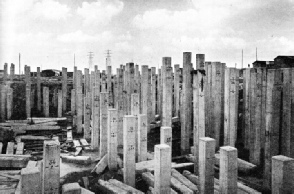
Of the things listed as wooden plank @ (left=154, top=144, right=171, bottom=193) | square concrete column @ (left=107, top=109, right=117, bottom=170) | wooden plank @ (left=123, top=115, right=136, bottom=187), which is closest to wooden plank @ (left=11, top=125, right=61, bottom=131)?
square concrete column @ (left=107, top=109, right=117, bottom=170)

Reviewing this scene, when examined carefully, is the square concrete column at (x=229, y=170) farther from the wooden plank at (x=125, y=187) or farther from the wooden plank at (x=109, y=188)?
the wooden plank at (x=109, y=188)

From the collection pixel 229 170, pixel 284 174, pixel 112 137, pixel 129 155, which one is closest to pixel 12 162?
pixel 112 137

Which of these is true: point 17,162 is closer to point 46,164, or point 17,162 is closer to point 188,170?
point 46,164

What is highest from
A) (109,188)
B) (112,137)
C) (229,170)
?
(112,137)

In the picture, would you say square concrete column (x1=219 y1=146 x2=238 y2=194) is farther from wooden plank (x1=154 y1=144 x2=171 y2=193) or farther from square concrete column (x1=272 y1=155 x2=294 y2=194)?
wooden plank (x1=154 y1=144 x2=171 y2=193)

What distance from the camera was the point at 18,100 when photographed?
14.8 metres

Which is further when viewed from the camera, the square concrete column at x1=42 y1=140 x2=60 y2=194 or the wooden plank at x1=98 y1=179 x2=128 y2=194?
the wooden plank at x1=98 y1=179 x2=128 y2=194

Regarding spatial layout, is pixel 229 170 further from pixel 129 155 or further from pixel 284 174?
pixel 129 155

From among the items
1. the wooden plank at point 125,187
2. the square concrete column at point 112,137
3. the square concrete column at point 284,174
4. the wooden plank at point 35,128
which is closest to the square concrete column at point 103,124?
the square concrete column at point 112,137

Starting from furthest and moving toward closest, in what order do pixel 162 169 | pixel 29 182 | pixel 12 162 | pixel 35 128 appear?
pixel 35 128, pixel 12 162, pixel 162 169, pixel 29 182

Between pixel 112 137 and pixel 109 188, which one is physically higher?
pixel 112 137

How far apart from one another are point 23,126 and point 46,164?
20.3 ft

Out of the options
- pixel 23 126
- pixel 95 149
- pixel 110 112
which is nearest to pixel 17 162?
pixel 95 149

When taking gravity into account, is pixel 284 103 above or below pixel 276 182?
above
